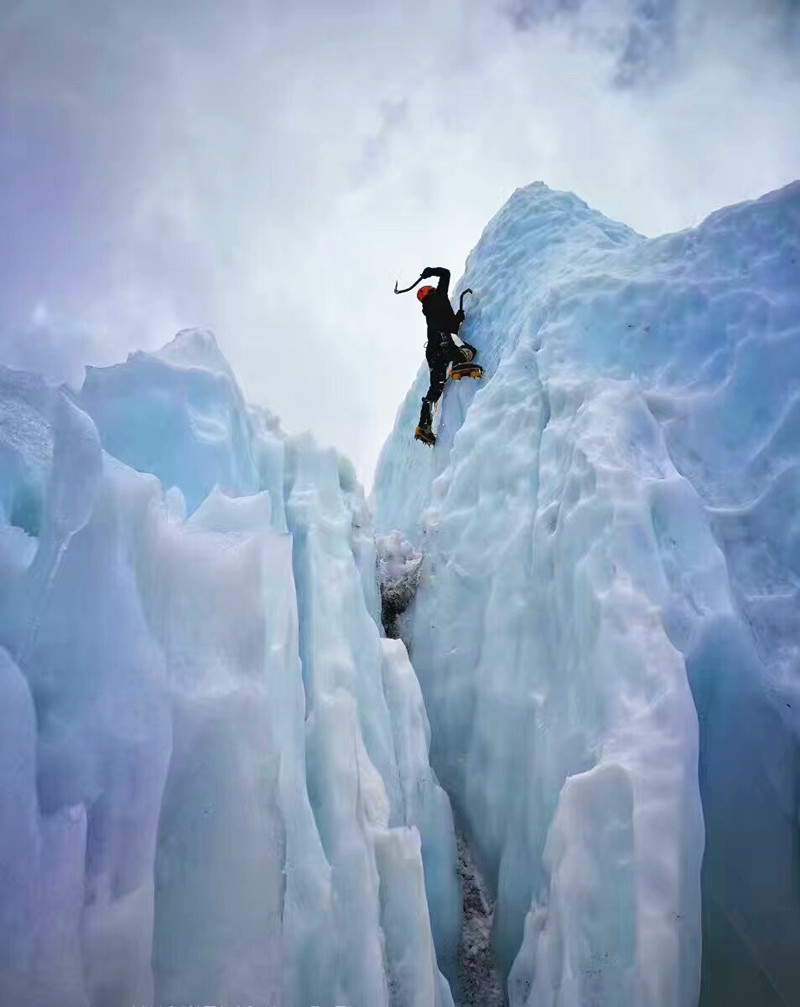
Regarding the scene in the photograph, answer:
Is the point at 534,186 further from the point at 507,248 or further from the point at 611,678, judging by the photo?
the point at 611,678

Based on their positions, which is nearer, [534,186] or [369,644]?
[369,644]

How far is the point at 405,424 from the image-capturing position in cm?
1169

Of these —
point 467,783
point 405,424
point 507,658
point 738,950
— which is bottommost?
point 738,950

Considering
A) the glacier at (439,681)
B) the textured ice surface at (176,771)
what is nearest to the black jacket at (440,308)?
the glacier at (439,681)

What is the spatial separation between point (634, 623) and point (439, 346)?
20.0 feet

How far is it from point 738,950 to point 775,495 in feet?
11.6

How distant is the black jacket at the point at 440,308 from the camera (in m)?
9.11

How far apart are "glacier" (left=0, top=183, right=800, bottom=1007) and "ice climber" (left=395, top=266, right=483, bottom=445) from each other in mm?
1936

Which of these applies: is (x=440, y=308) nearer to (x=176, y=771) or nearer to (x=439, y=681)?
(x=439, y=681)

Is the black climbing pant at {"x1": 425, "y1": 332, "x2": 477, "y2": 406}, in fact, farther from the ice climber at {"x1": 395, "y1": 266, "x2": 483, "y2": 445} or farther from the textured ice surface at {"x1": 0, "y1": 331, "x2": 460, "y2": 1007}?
the textured ice surface at {"x1": 0, "y1": 331, "x2": 460, "y2": 1007}

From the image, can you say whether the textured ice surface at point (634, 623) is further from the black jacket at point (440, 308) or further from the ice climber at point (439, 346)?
the black jacket at point (440, 308)

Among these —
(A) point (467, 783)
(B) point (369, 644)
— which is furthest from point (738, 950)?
(B) point (369, 644)

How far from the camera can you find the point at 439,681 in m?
6.16

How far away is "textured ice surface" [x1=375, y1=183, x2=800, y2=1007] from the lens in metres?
3.85
